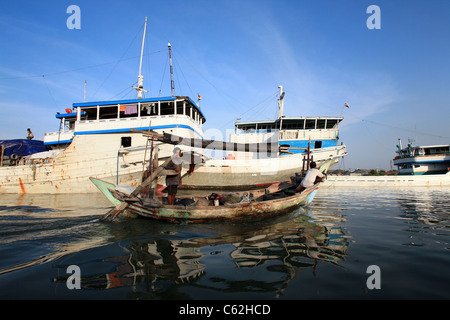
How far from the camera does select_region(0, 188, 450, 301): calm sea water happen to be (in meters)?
2.75

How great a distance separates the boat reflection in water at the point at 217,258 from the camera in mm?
2902

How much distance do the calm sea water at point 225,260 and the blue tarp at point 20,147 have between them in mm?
17347

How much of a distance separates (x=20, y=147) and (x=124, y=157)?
38.7ft

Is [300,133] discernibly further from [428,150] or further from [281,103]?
[428,150]

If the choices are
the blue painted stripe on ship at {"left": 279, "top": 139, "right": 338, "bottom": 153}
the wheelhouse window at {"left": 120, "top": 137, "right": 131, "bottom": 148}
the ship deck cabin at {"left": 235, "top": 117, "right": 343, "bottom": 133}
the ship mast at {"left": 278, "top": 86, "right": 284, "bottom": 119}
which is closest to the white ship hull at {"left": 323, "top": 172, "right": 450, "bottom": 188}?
the blue painted stripe on ship at {"left": 279, "top": 139, "right": 338, "bottom": 153}

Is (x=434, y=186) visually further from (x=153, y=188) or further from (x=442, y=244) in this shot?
(x=153, y=188)

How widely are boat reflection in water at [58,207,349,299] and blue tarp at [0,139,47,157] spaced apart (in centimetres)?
1962

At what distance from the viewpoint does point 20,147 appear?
1900 centimetres

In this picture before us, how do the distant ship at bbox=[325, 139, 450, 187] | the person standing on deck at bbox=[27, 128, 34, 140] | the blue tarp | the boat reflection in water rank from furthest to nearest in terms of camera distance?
the distant ship at bbox=[325, 139, 450, 187]
the person standing on deck at bbox=[27, 128, 34, 140]
the blue tarp
the boat reflection in water

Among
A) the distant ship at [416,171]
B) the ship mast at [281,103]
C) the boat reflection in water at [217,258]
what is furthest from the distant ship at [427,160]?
the boat reflection in water at [217,258]

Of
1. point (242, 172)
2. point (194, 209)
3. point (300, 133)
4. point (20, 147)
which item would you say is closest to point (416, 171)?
point (300, 133)

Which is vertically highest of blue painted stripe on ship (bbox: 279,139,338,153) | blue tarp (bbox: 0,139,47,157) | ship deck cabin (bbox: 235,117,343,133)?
ship deck cabin (bbox: 235,117,343,133)

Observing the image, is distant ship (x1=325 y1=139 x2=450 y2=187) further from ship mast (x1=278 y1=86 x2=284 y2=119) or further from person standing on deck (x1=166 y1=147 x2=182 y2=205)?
person standing on deck (x1=166 y1=147 x2=182 y2=205)
